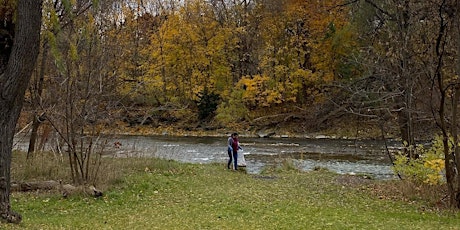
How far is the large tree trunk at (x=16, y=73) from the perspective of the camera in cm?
861

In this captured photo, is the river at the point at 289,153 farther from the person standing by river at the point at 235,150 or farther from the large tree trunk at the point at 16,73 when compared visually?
the large tree trunk at the point at 16,73

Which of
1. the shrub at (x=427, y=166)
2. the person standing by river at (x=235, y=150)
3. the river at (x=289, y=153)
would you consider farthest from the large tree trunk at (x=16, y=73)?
the person standing by river at (x=235, y=150)

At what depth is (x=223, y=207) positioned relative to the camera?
1161 cm

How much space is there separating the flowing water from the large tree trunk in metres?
8.96

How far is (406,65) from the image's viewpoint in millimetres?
15992

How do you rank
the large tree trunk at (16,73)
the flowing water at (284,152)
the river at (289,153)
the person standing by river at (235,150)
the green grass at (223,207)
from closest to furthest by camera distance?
the large tree trunk at (16,73) → the green grass at (223,207) → the person standing by river at (235,150) → the flowing water at (284,152) → the river at (289,153)

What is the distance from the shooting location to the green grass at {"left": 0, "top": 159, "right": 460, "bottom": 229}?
9562mm

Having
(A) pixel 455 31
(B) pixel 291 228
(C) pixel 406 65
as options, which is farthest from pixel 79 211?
(C) pixel 406 65

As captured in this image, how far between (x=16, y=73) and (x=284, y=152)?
70.6 feet

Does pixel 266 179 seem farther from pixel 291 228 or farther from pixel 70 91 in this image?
pixel 291 228

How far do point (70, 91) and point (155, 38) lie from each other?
36492 mm

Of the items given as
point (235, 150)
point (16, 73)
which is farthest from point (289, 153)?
point (16, 73)

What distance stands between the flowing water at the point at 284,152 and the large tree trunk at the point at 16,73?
353 inches

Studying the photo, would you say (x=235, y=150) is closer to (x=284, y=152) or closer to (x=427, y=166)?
(x=284, y=152)
